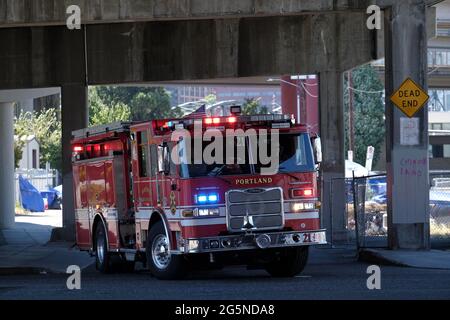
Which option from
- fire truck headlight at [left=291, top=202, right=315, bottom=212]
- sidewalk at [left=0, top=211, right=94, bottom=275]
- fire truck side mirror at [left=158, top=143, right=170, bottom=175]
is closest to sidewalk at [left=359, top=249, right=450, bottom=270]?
fire truck headlight at [left=291, top=202, right=315, bottom=212]

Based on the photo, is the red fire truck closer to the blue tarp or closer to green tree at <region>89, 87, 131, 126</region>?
the blue tarp

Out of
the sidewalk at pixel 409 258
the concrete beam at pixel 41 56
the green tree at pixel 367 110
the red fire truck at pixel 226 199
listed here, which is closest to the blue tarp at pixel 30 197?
the concrete beam at pixel 41 56

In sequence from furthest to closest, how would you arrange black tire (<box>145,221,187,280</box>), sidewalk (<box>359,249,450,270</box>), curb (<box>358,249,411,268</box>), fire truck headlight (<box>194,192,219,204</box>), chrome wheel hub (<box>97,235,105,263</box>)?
chrome wheel hub (<box>97,235,105,263</box>) → curb (<box>358,249,411,268</box>) → sidewalk (<box>359,249,450,270</box>) → black tire (<box>145,221,187,280</box>) → fire truck headlight (<box>194,192,219,204</box>)

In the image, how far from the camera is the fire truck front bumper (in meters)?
16.5

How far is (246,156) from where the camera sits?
1689 centimetres

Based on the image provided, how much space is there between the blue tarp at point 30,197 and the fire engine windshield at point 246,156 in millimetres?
41196

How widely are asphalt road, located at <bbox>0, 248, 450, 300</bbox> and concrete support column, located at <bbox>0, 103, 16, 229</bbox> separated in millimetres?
19665

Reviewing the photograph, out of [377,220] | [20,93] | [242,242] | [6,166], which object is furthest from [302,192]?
[6,166]

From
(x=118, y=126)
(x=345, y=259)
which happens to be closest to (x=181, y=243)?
(x=118, y=126)

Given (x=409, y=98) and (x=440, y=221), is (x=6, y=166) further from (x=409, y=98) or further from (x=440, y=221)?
(x=409, y=98)

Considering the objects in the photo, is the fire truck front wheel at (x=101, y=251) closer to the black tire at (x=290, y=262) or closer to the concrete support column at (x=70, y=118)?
the black tire at (x=290, y=262)

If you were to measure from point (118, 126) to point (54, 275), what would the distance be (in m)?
3.38

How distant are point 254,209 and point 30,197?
42.1m
